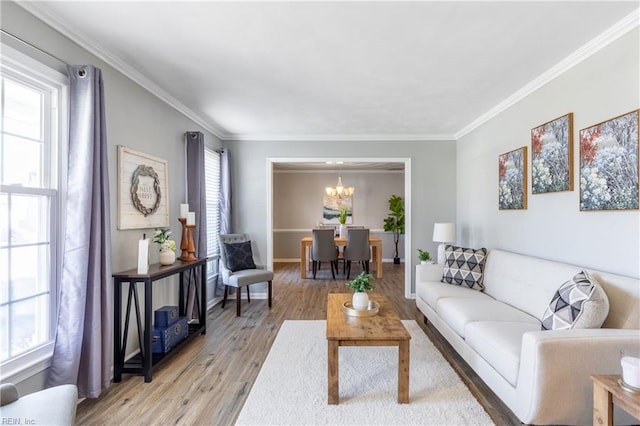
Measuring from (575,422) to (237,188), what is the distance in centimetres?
459

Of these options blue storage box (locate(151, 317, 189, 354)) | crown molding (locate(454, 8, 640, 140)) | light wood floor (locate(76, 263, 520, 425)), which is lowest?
light wood floor (locate(76, 263, 520, 425))

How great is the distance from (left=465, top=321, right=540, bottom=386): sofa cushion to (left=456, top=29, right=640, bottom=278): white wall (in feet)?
2.44

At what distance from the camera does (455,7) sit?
1920 millimetres

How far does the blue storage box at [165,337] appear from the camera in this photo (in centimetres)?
289

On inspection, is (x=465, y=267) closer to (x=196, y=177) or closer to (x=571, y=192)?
(x=571, y=192)

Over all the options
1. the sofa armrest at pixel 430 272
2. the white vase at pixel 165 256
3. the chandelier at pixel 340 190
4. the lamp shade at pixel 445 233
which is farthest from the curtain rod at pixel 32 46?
the chandelier at pixel 340 190

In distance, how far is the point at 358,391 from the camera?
2410mm

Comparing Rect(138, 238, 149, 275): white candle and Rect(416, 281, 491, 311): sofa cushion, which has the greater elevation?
Rect(138, 238, 149, 275): white candle

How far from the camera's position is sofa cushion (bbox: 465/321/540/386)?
2.03 metres

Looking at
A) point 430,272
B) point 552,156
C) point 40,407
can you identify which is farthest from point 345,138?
point 40,407

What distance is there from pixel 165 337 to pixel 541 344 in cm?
287

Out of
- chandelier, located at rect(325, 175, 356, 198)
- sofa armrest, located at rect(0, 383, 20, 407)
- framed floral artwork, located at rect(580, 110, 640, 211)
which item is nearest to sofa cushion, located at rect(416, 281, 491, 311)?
framed floral artwork, located at rect(580, 110, 640, 211)

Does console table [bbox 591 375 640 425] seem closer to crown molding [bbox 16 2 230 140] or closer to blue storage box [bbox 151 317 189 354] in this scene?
blue storage box [bbox 151 317 189 354]

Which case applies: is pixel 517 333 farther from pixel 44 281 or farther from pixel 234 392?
pixel 44 281
